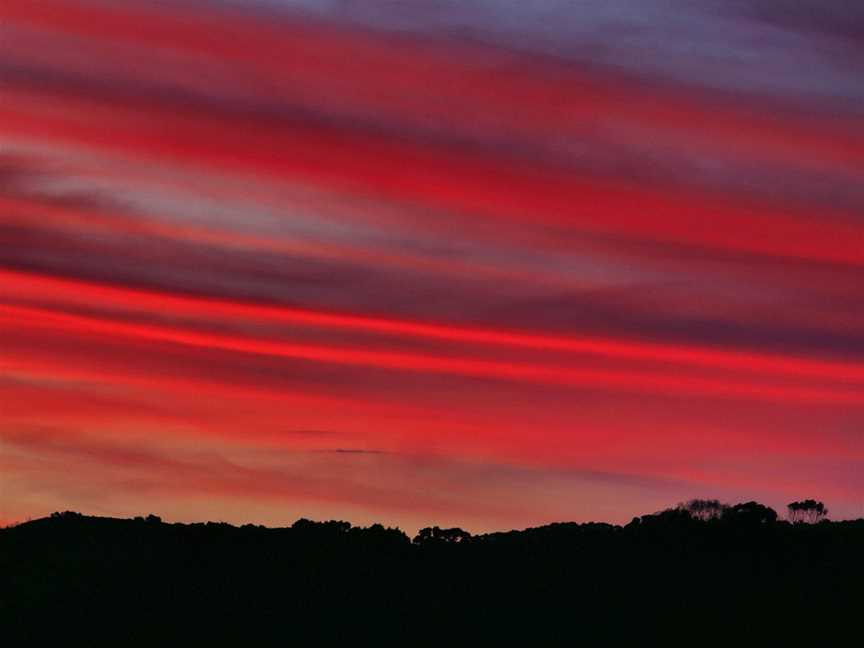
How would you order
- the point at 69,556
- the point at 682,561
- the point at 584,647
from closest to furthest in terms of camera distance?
1. the point at 584,647
2. the point at 682,561
3. the point at 69,556

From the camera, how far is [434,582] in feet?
258

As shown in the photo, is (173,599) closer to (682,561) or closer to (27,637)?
(27,637)

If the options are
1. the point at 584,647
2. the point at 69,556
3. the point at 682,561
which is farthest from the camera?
the point at 69,556

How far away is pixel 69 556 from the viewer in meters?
82.9

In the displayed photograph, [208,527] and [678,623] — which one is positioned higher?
[208,527]

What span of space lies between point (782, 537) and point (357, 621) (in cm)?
1726

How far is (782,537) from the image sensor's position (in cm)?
7806

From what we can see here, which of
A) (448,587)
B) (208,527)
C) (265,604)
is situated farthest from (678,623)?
(208,527)

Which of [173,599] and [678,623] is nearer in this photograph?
[678,623]

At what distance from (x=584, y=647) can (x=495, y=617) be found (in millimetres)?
4537

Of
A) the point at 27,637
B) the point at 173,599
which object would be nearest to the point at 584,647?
the point at 173,599

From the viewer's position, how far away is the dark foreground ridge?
2886 inches

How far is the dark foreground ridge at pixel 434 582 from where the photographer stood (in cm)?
7331

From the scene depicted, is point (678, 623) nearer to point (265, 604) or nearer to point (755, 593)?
point (755, 593)
